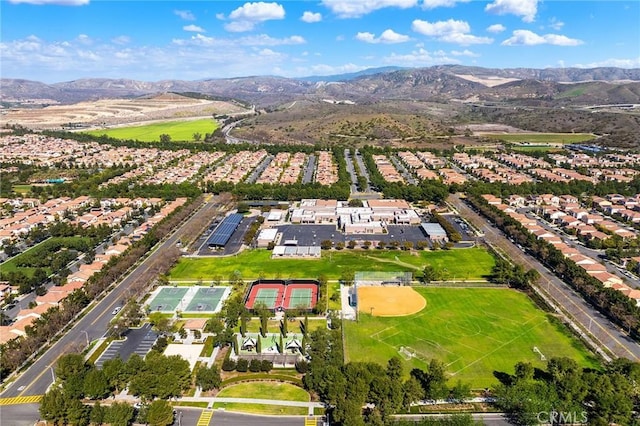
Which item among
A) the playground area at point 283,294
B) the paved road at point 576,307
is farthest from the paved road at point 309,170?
the playground area at point 283,294

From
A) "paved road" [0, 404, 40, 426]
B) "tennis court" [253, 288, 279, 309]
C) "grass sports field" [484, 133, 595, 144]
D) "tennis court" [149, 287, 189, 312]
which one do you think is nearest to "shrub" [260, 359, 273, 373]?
"tennis court" [253, 288, 279, 309]

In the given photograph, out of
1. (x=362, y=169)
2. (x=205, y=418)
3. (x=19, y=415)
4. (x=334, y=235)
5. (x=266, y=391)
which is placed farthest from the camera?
(x=362, y=169)

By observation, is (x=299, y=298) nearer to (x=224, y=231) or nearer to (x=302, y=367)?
(x=302, y=367)

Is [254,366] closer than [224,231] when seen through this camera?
Yes

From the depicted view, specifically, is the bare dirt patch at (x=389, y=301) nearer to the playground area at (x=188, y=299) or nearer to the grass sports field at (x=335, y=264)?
the grass sports field at (x=335, y=264)

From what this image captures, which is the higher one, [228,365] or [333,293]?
[333,293]

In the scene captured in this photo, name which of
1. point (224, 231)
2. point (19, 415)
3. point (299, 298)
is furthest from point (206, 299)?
point (224, 231)

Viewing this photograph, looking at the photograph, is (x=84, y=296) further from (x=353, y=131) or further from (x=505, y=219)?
(x=353, y=131)
